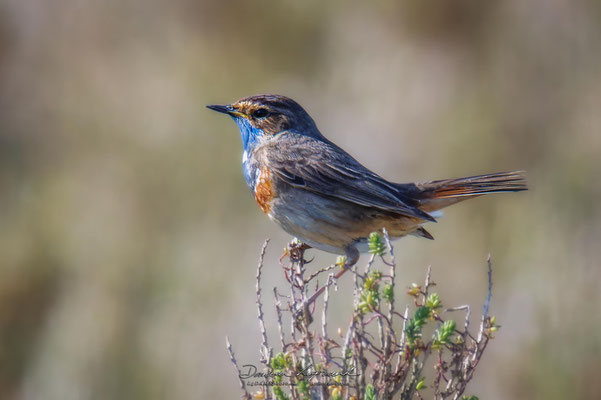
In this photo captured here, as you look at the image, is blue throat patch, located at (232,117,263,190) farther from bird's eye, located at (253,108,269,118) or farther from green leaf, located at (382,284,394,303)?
green leaf, located at (382,284,394,303)

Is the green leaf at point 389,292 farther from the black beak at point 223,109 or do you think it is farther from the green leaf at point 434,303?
the black beak at point 223,109

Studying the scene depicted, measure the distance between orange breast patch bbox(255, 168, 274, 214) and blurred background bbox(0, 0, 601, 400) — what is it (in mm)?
2550

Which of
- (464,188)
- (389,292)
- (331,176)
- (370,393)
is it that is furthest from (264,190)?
(370,393)

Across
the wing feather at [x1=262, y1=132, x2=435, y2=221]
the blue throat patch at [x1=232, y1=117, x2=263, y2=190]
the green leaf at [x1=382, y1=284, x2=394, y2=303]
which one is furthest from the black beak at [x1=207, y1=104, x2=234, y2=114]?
the green leaf at [x1=382, y1=284, x2=394, y2=303]

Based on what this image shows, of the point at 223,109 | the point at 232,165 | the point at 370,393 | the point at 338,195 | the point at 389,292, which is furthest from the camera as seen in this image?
the point at 232,165

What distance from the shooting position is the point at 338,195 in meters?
5.14

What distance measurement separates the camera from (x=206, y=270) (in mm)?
8617

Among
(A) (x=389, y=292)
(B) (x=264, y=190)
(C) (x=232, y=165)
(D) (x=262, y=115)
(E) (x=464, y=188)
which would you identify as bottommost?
(A) (x=389, y=292)

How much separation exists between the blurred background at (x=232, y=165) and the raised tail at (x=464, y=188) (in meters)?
2.06

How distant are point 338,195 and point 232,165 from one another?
406 cm

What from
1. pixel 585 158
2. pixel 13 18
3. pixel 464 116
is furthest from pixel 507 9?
pixel 13 18

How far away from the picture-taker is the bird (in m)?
5.05

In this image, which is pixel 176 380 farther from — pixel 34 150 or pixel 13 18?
pixel 13 18

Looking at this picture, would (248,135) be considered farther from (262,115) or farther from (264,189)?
(264,189)
